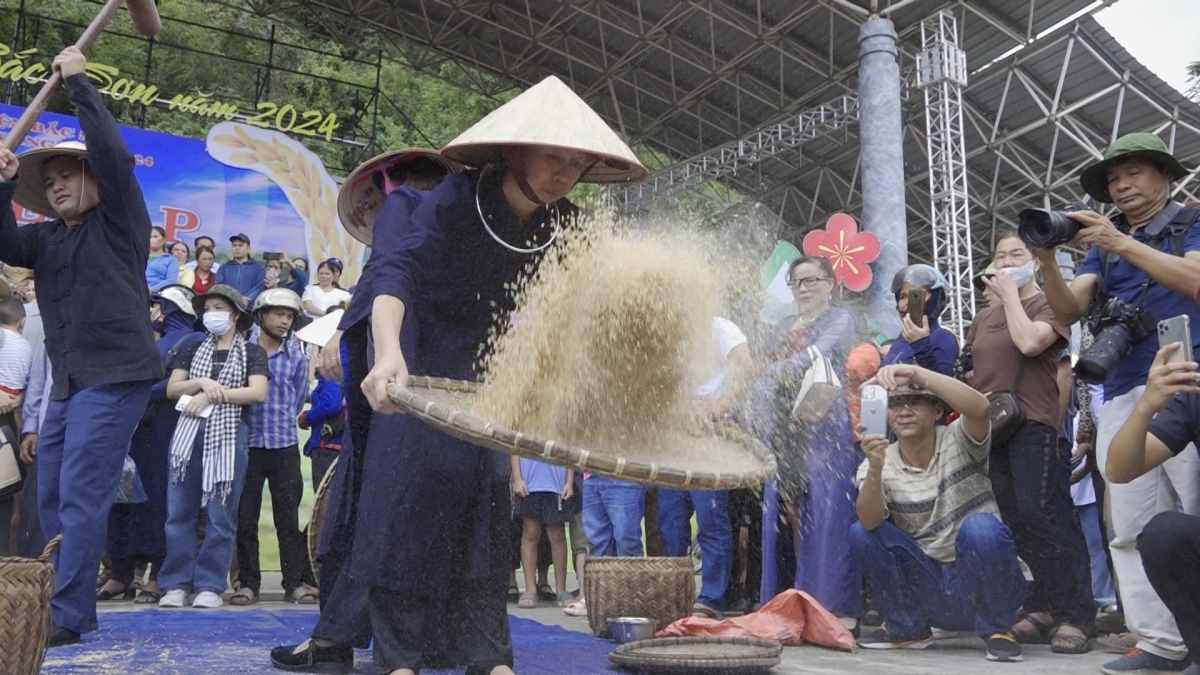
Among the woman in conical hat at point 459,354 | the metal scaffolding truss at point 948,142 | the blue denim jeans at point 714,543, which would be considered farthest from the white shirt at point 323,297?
the metal scaffolding truss at point 948,142

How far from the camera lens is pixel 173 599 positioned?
5.16m

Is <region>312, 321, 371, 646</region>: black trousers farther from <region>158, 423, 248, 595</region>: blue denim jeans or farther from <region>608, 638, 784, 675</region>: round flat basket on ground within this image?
<region>158, 423, 248, 595</region>: blue denim jeans

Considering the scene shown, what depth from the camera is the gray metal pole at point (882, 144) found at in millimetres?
10188

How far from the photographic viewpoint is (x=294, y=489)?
588 centimetres

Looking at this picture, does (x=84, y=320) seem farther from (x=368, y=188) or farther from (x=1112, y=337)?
(x=1112, y=337)

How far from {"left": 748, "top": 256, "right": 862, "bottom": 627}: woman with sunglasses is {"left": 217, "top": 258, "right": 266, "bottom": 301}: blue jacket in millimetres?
6144

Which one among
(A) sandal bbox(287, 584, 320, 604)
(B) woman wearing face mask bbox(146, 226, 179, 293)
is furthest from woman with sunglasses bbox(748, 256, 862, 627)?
(B) woman wearing face mask bbox(146, 226, 179, 293)

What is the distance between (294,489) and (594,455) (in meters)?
4.37

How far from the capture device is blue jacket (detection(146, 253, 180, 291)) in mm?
8593

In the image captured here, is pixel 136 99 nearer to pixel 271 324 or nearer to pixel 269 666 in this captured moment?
pixel 271 324

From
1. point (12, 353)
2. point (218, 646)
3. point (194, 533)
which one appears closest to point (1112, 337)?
point (218, 646)

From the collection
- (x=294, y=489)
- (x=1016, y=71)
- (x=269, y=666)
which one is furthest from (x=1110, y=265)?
(x=1016, y=71)

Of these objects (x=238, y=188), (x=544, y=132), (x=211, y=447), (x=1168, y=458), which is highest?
(x=238, y=188)

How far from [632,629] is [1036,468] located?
5.76 feet
